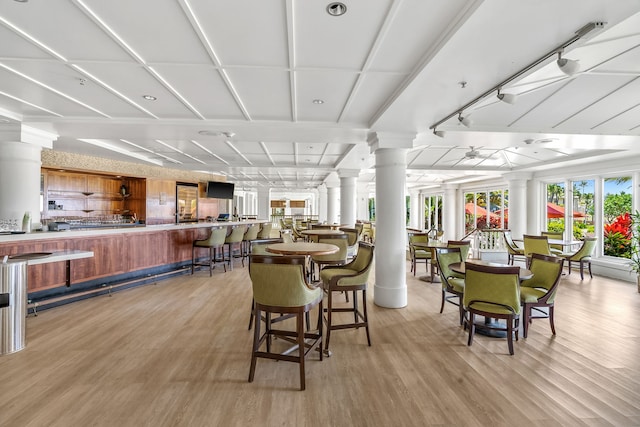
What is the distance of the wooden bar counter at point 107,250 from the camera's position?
3902 millimetres

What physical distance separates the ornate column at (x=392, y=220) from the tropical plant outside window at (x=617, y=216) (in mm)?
5944

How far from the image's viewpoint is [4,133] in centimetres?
416

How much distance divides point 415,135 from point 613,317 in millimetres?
3729

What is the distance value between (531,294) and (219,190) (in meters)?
9.44

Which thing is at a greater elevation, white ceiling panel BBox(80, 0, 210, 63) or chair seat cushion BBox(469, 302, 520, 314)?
white ceiling panel BBox(80, 0, 210, 63)

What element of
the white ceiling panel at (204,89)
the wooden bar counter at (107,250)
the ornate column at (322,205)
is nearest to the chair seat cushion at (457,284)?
the white ceiling panel at (204,89)

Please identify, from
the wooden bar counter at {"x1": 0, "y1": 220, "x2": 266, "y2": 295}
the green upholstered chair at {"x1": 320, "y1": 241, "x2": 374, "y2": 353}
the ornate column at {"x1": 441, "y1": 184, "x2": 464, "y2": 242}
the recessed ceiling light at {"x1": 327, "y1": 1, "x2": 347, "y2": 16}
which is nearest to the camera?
the recessed ceiling light at {"x1": 327, "y1": 1, "x2": 347, "y2": 16}

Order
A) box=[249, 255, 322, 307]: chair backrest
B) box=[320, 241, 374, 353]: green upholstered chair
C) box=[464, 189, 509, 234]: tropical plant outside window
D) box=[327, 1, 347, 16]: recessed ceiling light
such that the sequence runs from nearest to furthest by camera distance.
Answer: box=[327, 1, 347, 16]: recessed ceiling light
box=[249, 255, 322, 307]: chair backrest
box=[320, 241, 374, 353]: green upholstered chair
box=[464, 189, 509, 234]: tropical plant outside window

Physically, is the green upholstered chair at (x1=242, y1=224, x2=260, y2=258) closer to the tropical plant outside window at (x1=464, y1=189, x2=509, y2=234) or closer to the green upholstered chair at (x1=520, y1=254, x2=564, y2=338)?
the green upholstered chair at (x1=520, y1=254, x2=564, y2=338)

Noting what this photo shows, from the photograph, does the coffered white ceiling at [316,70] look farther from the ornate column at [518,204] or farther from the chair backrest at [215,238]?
the ornate column at [518,204]

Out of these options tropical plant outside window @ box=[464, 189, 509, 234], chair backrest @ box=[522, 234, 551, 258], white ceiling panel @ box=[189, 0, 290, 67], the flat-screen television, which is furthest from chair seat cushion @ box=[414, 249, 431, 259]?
the flat-screen television

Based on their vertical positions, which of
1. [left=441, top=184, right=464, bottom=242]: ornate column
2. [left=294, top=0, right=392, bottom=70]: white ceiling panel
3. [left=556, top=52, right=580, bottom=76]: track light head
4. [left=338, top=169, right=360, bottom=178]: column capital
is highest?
[left=294, top=0, right=392, bottom=70]: white ceiling panel

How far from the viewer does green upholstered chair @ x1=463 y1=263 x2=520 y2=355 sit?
9.41 ft

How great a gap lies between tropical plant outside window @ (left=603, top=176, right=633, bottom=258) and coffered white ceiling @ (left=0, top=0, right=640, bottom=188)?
7.50ft
